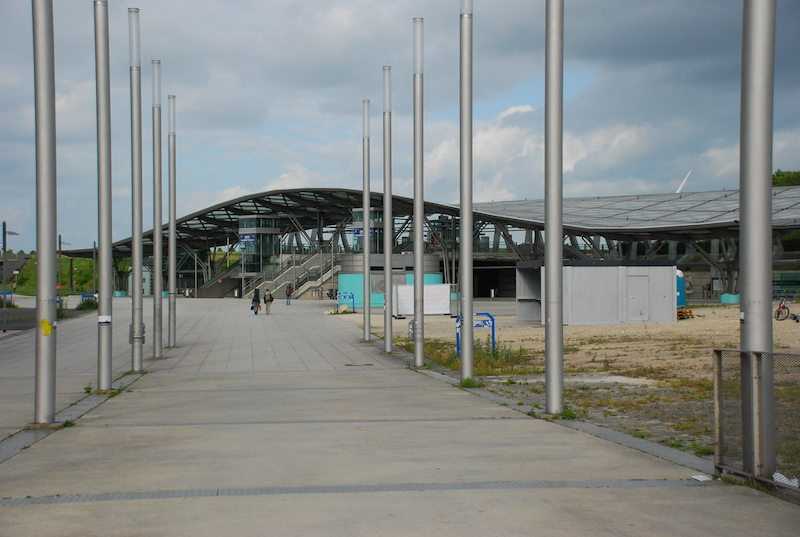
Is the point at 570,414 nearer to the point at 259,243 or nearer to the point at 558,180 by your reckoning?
the point at 558,180

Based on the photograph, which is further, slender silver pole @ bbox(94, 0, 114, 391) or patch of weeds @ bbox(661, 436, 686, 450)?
slender silver pole @ bbox(94, 0, 114, 391)

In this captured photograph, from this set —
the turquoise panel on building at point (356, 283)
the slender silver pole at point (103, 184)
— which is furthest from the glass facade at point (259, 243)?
the slender silver pole at point (103, 184)

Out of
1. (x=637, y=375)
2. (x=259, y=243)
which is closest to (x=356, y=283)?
(x=259, y=243)

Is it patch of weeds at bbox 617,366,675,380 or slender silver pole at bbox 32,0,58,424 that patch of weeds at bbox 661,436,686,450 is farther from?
slender silver pole at bbox 32,0,58,424

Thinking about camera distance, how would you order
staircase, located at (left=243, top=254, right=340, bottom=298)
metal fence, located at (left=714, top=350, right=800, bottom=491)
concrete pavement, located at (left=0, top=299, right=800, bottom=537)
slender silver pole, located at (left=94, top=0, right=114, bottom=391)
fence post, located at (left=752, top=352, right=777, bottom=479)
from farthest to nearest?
staircase, located at (left=243, top=254, right=340, bottom=298) → slender silver pole, located at (left=94, top=0, right=114, bottom=391) → fence post, located at (left=752, top=352, right=777, bottom=479) → metal fence, located at (left=714, top=350, right=800, bottom=491) → concrete pavement, located at (left=0, top=299, right=800, bottom=537)

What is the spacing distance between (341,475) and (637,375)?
9828 millimetres

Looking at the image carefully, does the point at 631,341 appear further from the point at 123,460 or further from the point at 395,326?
the point at 123,460

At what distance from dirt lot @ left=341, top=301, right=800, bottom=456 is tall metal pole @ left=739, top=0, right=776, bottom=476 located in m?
1.86

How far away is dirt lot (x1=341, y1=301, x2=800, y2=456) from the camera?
975 cm

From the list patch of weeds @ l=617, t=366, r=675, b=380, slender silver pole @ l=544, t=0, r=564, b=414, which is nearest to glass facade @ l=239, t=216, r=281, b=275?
patch of weeds @ l=617, t=366, r=675, b=380

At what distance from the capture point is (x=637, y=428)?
938 centimetres

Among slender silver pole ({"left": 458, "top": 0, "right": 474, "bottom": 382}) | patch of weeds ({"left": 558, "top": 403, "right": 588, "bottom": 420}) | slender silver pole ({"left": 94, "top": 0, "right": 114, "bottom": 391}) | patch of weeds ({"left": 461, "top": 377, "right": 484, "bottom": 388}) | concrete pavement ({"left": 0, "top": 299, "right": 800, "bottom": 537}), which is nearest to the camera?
concrete pavement ({"left": 0, "top": 299, "right": 800, "bottom": 537})

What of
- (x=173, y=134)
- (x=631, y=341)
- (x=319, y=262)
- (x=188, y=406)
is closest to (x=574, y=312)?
(x=631, y=341)

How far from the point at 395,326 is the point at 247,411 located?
79.3 feet
